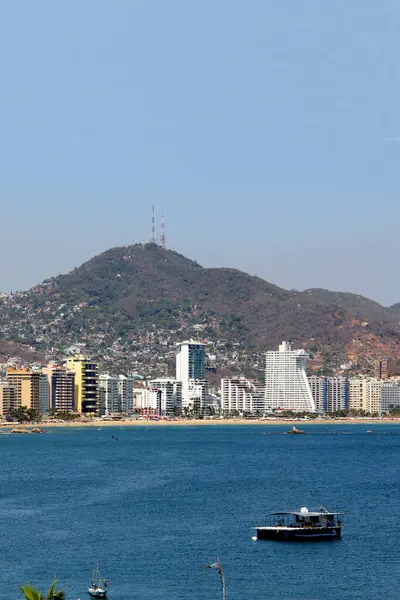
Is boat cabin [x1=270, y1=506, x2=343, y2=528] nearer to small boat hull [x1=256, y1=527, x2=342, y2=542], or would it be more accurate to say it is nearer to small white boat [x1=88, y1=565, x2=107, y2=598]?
small boat hull [x1=256, y1=527, x2=342, y2=542]

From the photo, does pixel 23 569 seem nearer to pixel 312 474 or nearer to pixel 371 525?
pixel 371 525

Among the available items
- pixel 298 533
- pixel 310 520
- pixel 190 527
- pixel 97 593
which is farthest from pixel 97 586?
pixel 310 520

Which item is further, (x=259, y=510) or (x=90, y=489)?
(x=90, y=489)

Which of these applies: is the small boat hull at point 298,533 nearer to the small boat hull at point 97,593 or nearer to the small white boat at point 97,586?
the small white boat at point 97,586

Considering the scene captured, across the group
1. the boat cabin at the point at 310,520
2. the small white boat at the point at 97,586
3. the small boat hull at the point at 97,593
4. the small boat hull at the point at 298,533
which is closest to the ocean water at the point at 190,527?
the small white boat at the point at 97,586

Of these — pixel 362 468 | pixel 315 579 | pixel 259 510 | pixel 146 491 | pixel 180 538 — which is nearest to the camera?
pixel 315 579

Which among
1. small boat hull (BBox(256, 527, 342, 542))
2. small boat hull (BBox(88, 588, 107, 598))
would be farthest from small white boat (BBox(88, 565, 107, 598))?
small boat hull (BBox(256, 527, 342, 542))

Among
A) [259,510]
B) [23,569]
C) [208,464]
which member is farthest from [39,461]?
[23,569]

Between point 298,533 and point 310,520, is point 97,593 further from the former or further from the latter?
point 310,520
